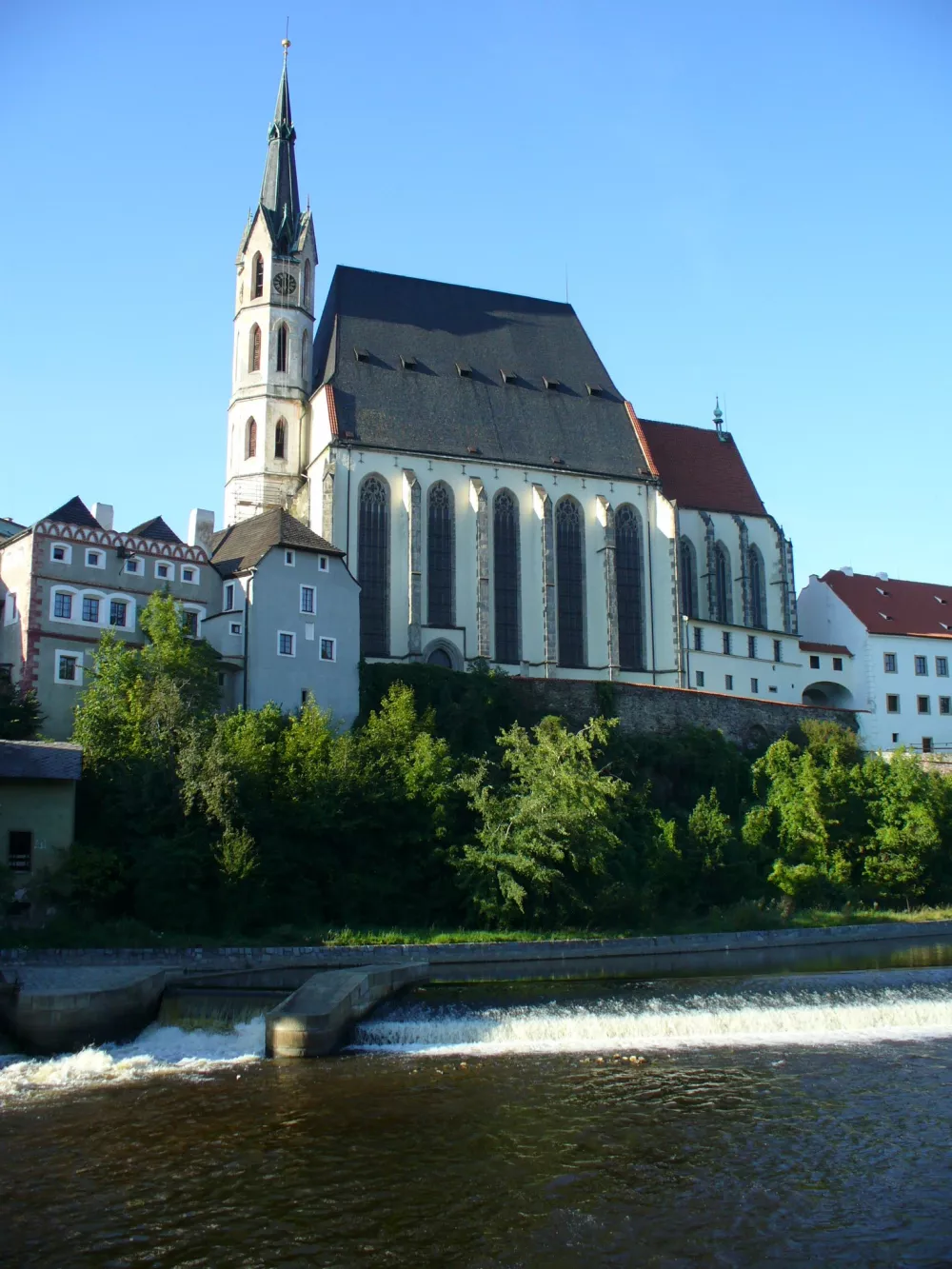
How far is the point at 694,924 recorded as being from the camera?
47.6 m

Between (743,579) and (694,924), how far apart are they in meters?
32.9

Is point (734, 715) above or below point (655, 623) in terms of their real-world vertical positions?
below

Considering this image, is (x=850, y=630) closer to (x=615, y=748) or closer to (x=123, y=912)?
(x=615, y=748)

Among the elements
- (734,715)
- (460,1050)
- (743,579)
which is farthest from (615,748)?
(460,1050)

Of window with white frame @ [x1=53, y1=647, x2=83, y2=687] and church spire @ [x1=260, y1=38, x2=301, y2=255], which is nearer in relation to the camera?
window with white frame @ [x1=53, y1=647, x2=83, y2=687]

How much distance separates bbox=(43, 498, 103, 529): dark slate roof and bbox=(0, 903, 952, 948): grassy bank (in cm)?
1954

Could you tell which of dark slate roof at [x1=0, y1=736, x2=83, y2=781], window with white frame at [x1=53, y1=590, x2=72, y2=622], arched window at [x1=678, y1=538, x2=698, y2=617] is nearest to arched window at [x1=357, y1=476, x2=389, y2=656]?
window with white frame at [x1=53, y1=590, x2=72, y2=622]

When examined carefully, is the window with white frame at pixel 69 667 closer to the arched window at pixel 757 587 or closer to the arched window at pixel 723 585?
the arched window at pixel 723 585

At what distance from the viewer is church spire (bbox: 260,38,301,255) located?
7369 cm

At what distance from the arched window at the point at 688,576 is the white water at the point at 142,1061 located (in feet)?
165

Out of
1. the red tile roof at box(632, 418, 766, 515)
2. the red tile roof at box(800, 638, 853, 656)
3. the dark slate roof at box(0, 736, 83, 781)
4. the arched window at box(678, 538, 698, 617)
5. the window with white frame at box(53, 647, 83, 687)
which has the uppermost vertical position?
the red tile roof at box(632, 418, 766, 515)

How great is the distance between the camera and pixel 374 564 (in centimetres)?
6556

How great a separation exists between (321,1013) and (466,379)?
2025 inches

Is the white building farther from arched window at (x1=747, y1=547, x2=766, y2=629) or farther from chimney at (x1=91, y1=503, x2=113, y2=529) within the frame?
chimney at (x1=91, y1=503, x2=113, y2=529)
